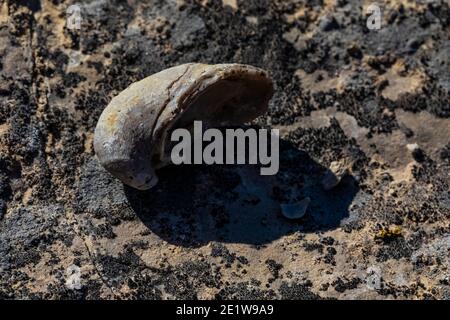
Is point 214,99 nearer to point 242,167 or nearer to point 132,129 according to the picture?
point 242,167

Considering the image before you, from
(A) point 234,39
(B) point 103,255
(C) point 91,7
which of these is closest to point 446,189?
(A) point 234,39

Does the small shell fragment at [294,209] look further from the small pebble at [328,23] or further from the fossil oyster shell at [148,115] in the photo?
the small pebble at [328,23]

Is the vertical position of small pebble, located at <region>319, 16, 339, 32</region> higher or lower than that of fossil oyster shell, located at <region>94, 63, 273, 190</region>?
higher

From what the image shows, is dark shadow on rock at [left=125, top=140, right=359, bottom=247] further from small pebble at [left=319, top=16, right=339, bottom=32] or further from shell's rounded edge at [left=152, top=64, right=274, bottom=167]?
small pebble at [left=319, top=16, right=339, bottom=32]

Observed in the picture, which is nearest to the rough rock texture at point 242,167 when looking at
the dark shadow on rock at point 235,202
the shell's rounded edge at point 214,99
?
the dark shadow on rock at point 235,202

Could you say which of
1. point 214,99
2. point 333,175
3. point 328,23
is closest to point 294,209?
point 333,175

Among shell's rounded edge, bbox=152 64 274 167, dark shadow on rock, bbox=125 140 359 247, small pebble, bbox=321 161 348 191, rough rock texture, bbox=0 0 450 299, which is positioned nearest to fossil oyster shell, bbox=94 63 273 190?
shell's rounded edge, bbox=152 64 274 167
